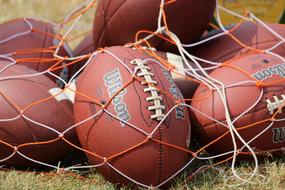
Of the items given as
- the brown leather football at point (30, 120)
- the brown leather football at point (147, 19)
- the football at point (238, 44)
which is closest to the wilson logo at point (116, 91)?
the brown leather football at point (30, 120)

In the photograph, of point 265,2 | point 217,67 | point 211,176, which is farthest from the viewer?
point 265,2

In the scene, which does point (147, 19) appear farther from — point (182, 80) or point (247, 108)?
point (247, 108)

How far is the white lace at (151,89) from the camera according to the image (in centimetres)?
262

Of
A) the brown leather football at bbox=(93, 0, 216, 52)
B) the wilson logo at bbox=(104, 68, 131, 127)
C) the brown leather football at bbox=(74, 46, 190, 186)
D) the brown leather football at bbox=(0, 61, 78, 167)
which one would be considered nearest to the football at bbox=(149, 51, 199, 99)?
the brown leather football at bbox=(93, 0, 216, 52)

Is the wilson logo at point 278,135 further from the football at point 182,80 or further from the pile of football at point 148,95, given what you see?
the football at point 182,80

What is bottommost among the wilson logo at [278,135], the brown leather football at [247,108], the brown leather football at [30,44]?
the wilson logo at [278,135]

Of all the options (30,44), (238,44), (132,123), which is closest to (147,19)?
(238,44)

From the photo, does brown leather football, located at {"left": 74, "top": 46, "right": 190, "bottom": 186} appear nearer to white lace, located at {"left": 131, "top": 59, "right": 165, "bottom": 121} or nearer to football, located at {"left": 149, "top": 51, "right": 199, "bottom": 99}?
white lace, located at {"left": 131, "top": 59, "right": 165, "bottom": 121}

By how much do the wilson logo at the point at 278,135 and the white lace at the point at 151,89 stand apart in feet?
1.75

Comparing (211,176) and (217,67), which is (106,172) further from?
(217,67)

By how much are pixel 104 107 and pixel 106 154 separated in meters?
0.19

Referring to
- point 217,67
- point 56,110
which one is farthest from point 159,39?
point 56,110

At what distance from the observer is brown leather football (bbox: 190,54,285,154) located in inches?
110

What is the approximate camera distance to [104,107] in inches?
104
